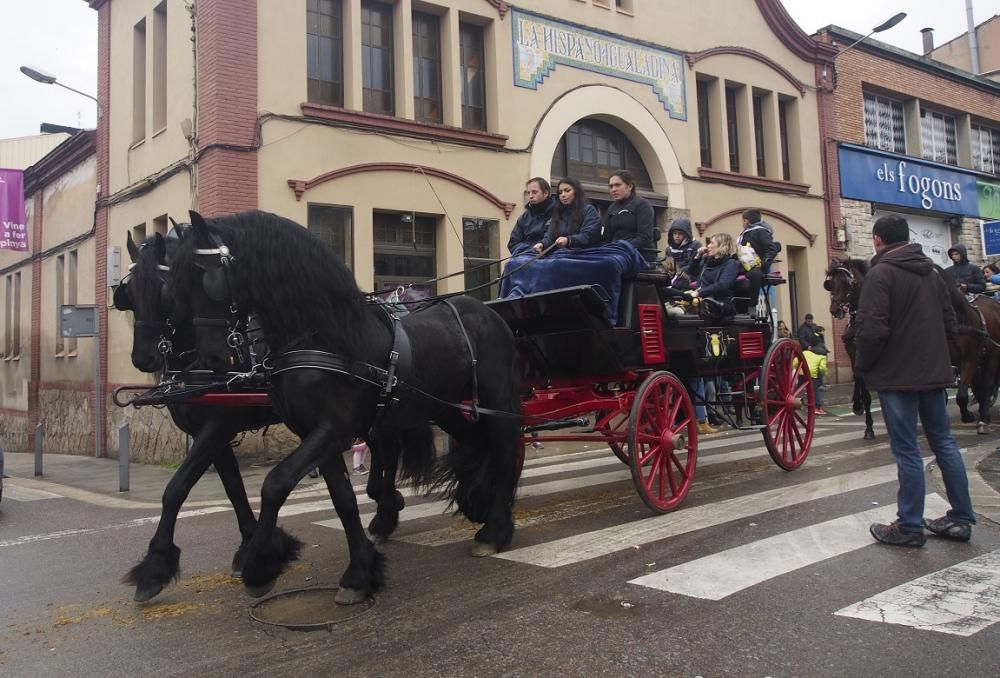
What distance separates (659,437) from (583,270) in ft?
4.87

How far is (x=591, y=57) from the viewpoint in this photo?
15648 millimetres

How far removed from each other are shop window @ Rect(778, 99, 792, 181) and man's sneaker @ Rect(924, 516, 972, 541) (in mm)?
16411

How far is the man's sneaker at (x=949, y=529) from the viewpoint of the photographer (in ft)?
16.4

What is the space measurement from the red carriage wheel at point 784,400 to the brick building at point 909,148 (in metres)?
12.9

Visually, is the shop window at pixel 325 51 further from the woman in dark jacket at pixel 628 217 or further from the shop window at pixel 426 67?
the woman in dark jacket at pixel 628 217

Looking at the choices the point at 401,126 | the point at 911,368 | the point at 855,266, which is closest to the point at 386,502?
the point at 911,368

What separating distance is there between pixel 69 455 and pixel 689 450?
47.1 feet

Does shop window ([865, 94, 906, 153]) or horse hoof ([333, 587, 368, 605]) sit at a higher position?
shop window ([865, 94, 906, 153])

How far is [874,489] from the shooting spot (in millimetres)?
6816

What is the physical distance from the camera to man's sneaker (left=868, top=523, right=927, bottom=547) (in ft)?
16.1

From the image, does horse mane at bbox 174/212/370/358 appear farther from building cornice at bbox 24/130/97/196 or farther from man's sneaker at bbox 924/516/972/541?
building cornice at bbox 24/130/97/196

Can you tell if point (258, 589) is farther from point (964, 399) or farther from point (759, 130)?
point (759, 130)

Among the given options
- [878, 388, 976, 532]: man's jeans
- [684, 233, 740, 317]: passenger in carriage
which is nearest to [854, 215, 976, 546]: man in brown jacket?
[878, 388, 976, 532]: man's jeans

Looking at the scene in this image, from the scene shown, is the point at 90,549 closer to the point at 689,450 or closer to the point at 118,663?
the point at 118,663
